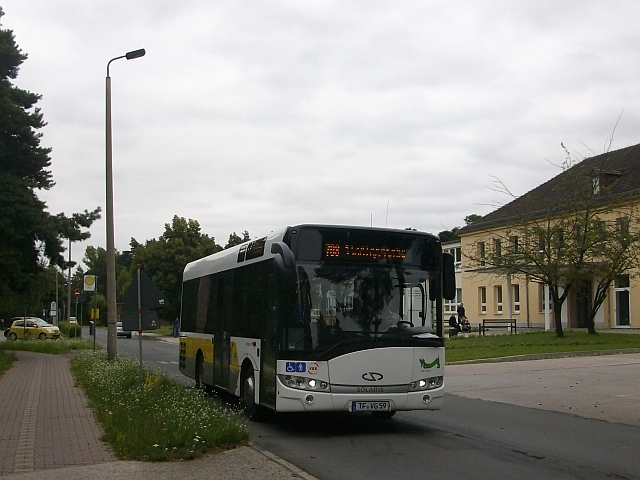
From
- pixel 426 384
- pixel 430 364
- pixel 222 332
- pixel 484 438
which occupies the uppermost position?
pixel 222 332

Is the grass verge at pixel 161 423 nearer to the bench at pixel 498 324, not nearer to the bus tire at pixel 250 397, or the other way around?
the bus tire at pixel 250 397

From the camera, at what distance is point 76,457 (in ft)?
30.5

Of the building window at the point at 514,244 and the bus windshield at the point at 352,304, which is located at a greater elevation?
the building window at the point at 514,244

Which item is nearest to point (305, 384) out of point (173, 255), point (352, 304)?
point (352, 304)

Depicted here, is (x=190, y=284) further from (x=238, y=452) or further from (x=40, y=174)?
(x=40, y=174)

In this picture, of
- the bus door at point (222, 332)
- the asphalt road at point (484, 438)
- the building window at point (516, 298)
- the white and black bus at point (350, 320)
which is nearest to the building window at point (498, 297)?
the building window at point (516, 298)

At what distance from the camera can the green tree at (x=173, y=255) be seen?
7188 centimetres

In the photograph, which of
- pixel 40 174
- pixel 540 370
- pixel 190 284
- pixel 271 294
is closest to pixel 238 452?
pixel 271 294

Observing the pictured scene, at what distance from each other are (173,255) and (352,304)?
62755 millimetres

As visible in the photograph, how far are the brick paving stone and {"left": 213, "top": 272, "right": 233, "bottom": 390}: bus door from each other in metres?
2.33

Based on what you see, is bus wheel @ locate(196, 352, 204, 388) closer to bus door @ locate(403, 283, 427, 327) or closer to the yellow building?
bus door @ locate(403, 283, 427, 327)

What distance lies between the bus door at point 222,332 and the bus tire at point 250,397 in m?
1.11

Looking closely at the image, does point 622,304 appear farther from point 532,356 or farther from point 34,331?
point 34,331

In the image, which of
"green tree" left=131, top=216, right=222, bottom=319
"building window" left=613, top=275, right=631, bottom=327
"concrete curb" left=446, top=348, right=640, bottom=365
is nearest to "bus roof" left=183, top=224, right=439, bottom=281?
"concrete curb" left=446, top=348, right=640, bottom=365
